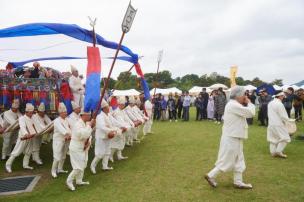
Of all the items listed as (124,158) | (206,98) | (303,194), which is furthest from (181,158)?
(206,98)

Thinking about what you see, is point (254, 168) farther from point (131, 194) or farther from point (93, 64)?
point (93, 64)

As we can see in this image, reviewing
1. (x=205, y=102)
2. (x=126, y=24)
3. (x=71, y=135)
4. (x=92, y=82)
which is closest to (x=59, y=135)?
(x=71, y=135)

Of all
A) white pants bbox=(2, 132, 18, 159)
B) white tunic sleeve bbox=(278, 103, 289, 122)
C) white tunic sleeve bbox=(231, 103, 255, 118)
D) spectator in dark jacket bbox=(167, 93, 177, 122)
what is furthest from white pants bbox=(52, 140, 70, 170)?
spectator in dark jacket bbox=(167, 93, 177, 122)

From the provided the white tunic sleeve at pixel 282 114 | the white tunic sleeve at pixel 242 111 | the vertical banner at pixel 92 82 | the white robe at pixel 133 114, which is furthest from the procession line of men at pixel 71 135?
the white tunic sleeve at pixel 282 114

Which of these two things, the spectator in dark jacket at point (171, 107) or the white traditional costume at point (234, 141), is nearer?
the white traditional costume at point (234, 141)

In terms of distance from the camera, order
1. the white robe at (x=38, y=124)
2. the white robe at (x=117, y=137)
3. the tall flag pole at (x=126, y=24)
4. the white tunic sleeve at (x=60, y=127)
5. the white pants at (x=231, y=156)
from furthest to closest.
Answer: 1. the white robe at (x=117, y=137)
2. the white robe at (x=38, y=124)
3. the white tunic sleeve at (x=60, y=127)
4. the tall flag pole at (x=126, y=24)
5. the white pants at (x=231, y=156)

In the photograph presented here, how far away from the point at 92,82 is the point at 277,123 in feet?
17.3

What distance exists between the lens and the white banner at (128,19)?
21.3 feet

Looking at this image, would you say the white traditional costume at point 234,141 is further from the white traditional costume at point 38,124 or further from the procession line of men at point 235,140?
the white traditional costume at point 38,124

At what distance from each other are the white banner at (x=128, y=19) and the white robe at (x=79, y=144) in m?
2.09

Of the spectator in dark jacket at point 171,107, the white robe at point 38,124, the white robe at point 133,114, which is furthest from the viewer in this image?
the spectator in dark jacket at point 171,107

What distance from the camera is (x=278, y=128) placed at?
8.88 meters

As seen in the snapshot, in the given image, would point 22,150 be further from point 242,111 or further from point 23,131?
point 242,111

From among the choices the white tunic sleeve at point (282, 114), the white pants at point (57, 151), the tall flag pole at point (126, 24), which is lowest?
the white pants at point (57, 151)
